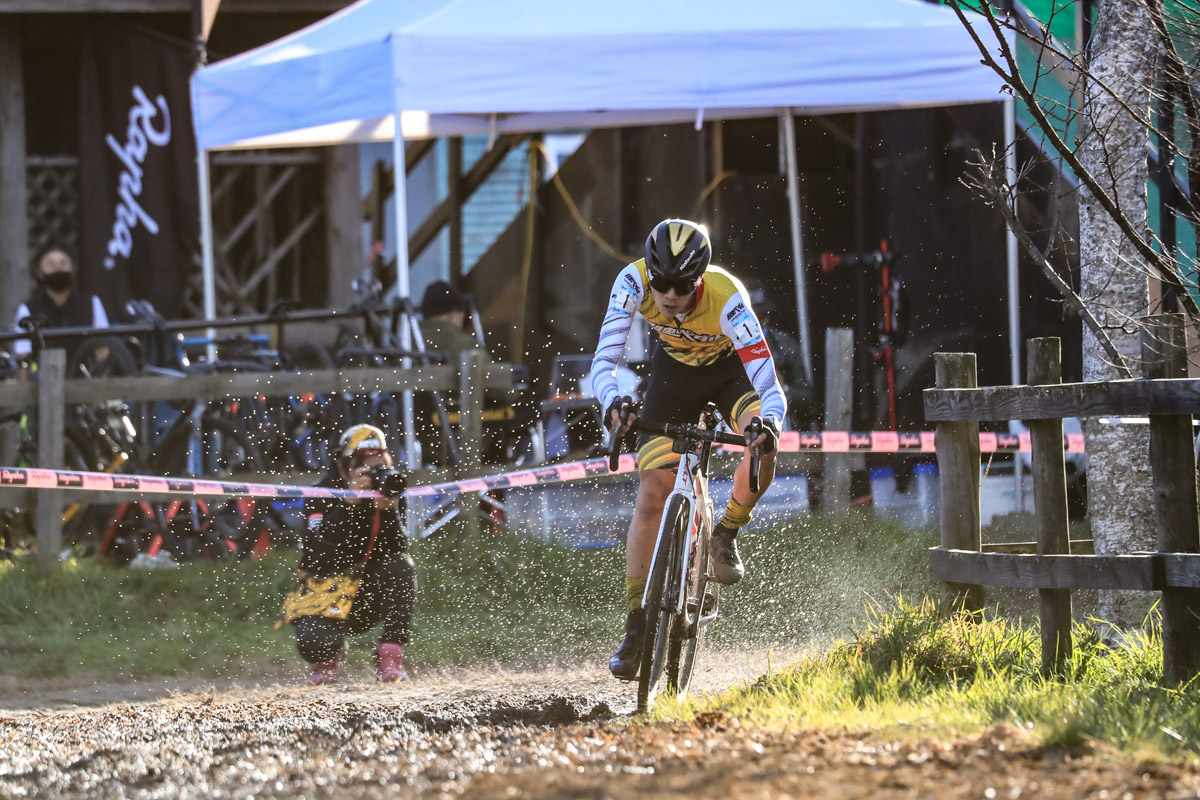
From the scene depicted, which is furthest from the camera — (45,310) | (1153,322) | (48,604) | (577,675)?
(45,310)

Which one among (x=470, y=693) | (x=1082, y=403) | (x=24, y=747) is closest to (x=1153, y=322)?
(x=1082, y=403)

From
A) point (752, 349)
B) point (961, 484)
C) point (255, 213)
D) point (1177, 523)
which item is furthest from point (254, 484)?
point (255, 213)

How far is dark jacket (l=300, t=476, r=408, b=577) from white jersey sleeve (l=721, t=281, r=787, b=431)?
83.4 inches

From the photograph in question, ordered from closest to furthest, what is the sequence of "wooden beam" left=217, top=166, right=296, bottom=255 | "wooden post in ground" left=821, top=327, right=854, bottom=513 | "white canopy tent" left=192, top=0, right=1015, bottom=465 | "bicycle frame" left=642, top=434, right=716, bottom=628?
"bicycle frame" left=642, top=434, right=716, bottom=628 < "wooden post in ground" left=821, top=327, right=854, bottom=513 < "white canopy tent" left=192, top=0, right=1015, bottom=465 < "wooden beam" left=217, top=166, right=296, bottom=255

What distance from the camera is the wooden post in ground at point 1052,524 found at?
5.68 meters

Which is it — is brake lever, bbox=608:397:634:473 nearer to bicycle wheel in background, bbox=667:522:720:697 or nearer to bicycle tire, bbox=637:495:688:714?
bicycle tire, bbox=637:495:688:714

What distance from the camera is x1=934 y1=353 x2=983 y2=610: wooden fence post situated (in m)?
6.19

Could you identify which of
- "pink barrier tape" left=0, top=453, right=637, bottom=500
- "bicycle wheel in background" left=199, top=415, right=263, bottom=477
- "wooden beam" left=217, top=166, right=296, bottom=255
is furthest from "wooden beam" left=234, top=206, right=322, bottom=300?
"pink barrier tape" left=0, top=453, right=637, bottom=500

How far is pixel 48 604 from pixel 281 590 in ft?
4.32

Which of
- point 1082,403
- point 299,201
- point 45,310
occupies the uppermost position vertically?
point 299,201

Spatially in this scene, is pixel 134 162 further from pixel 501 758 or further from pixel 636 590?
pixel 501 758

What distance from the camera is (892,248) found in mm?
13836

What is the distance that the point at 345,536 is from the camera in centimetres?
724

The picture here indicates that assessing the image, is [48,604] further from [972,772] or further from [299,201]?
[299,201]
